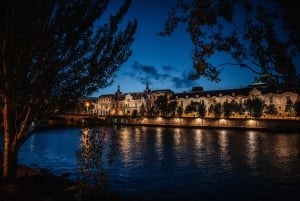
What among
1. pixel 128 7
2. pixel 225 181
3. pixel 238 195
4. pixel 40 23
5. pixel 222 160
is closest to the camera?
pixel 40 23

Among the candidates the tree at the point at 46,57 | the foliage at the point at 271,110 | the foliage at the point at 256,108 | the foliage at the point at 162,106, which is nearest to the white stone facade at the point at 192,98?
the foliage at the point at 271,110

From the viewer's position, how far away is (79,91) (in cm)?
1320

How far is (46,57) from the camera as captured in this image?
39.6ft

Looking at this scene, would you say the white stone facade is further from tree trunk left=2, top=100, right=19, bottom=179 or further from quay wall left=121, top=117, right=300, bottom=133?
tree trunk left=2, top=100, right=19, bottom=179

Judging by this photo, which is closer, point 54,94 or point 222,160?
point 54,94

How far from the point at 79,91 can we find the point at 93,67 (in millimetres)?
1281

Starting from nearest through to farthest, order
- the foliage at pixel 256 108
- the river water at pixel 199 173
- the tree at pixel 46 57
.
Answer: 1. the tree at pixel 46 57
2. the river water at pixel 199 173
3. the foliage at pixel 256 108

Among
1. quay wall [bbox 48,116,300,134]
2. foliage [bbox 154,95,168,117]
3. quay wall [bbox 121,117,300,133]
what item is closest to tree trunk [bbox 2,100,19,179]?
quay wall [bbox 48,116,300,134]

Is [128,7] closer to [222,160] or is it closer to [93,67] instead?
[93,67]

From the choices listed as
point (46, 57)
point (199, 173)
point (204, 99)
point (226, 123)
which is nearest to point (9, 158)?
point (46, 57)

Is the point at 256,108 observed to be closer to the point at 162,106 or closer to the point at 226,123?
the point at 226,123

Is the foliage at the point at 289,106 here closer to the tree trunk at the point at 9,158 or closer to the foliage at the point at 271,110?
the foliage at the point at 271,110

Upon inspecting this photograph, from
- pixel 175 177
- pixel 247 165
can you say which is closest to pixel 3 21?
pixel 175 177

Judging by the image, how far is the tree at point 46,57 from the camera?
37.0ft
